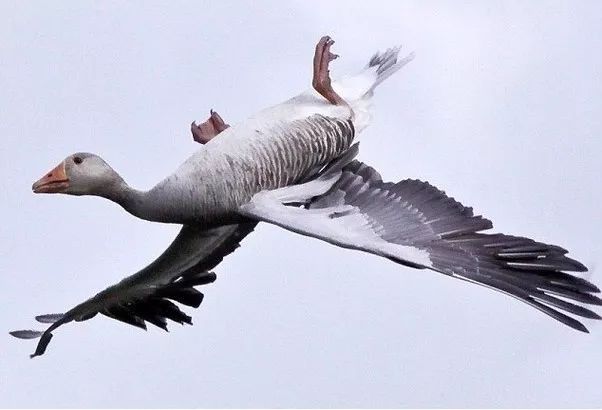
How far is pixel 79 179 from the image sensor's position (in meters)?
12.2

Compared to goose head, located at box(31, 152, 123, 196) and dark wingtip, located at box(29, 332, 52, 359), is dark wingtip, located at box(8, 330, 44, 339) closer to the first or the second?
dark wingtip, located at box(29, 332, 52, 359)

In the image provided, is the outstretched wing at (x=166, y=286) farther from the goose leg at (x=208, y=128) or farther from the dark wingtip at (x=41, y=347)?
the goose leg at (x=208, y=128)

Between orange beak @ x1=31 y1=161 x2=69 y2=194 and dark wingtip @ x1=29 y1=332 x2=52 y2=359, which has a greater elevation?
orange beak @ x1=31 y1=161 x2=69 y2=194

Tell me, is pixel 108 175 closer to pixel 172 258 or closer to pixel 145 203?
pixel 145 203

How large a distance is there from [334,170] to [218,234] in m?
1.13

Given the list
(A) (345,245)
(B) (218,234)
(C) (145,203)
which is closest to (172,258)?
(B) (218,234)

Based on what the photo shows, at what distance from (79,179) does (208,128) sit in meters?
1.77

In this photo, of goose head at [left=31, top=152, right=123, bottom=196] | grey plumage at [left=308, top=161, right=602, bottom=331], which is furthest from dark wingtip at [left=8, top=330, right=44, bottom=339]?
grey plumage at [left=308, top=161, right=602, bottom=331]

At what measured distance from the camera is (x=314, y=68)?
13.1m

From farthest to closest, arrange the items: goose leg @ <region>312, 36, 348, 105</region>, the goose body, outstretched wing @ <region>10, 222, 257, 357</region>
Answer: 1. outstretched wing @ <region>10, 222, 257, 357</region>
2. goose leg @ <region>312, 36, 348, 105</region>
3. the goose body

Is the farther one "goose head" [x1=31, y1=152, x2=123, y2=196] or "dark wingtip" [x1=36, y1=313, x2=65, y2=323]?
"dark wingtip" [x1=36, y1=313, x2=65, y2=323]

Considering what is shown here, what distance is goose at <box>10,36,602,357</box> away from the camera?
11.6 m

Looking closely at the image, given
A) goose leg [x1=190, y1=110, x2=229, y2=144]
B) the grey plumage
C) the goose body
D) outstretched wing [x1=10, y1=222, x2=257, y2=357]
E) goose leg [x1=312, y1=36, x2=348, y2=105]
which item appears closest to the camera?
the grey plumage

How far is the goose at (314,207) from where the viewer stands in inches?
455
